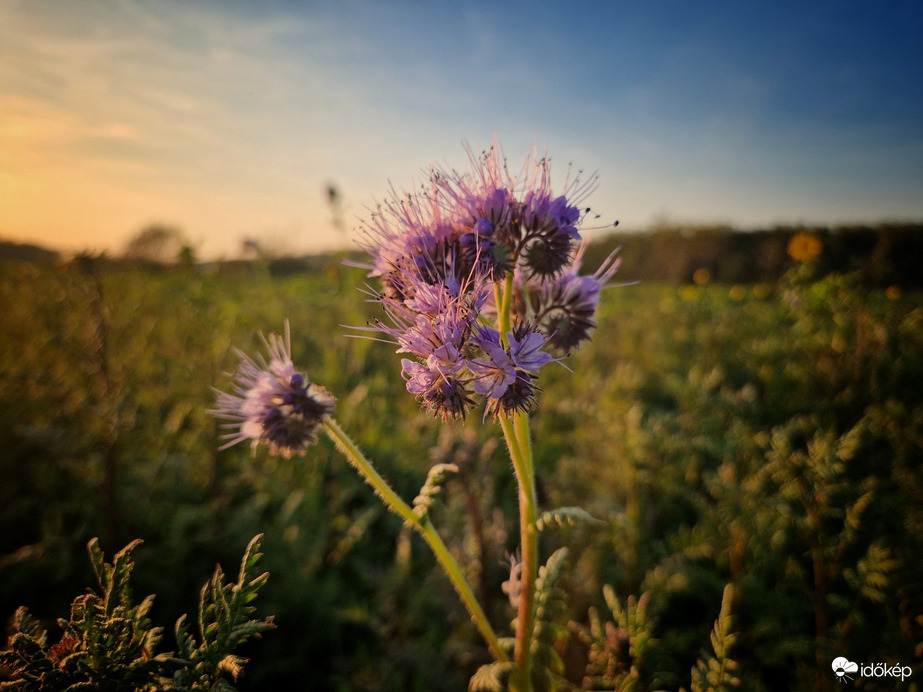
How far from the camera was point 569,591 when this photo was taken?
298cm

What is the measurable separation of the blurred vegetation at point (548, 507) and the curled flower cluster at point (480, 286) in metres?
1.01

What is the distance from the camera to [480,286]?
156 centimetres

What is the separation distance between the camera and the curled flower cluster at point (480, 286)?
148 cm

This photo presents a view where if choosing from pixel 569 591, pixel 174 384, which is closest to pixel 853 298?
pixel 569 591

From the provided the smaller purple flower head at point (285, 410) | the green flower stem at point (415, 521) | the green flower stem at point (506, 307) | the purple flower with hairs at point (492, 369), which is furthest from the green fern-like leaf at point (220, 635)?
the green flower stem at point (506, 307)

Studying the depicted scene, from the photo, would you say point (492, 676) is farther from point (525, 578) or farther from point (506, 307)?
point (506, 307)

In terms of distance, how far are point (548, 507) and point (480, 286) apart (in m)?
2.54

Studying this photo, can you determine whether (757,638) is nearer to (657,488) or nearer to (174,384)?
(657,488)

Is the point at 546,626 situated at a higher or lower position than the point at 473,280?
lower

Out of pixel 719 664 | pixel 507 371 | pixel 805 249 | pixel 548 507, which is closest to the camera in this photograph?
pixel 507 371

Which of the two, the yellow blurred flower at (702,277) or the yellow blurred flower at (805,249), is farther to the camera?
the yellow blurred flower at (702,277)

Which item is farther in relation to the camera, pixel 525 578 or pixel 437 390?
pixel 525 578

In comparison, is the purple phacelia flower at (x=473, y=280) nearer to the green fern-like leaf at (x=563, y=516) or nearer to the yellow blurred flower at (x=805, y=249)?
the green fern-like leaf at (x=563, y=516)

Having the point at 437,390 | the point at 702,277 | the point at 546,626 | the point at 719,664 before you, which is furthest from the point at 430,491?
the point at 702,277
